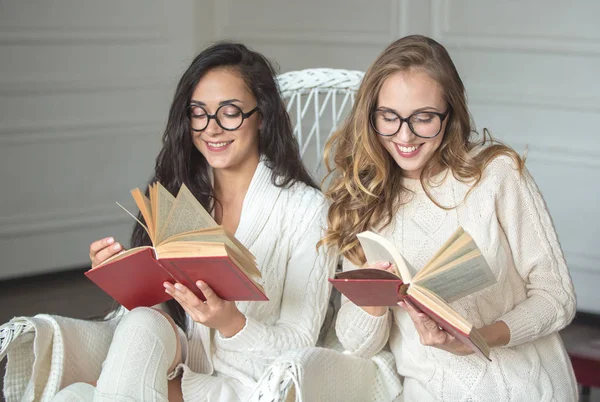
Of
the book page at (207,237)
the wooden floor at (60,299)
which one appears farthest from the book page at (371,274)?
the wooden floor at (60,299)

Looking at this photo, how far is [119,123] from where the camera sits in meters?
3.87

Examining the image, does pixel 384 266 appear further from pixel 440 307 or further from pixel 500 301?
pixel 500 301

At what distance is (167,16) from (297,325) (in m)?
2.44

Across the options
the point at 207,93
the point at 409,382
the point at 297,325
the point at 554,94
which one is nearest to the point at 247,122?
the point at 207,93

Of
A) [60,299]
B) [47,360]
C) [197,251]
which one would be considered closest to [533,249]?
[197,251]

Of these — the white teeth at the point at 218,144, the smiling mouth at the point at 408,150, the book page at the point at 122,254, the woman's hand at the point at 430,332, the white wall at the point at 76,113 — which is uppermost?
the smiling mouth at the point at 408,150

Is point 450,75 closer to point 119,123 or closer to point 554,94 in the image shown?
point 554,94

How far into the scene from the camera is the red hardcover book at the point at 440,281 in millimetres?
1337

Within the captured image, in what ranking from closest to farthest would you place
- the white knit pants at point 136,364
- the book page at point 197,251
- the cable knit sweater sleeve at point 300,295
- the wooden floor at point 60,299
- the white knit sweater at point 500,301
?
1. the book page at point 197,251
2. the white knit pants at point 136,364
3. the white knit sweater at point 500,301
4. the cable knit sweater sleeve at point 300,295
5. the wooden floor at point 60,299

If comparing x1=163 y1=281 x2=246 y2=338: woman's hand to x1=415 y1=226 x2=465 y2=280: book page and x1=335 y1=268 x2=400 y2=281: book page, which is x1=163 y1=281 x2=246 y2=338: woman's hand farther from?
x1=415 y1=226 x2=465 y2=280: book page

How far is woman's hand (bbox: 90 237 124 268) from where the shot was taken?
1.67 meters

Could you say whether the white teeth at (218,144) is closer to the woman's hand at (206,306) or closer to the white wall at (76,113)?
the woman's hand at (206,306)


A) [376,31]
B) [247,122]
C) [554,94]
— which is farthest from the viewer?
[376,31]

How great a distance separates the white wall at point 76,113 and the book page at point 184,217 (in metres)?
2.05
